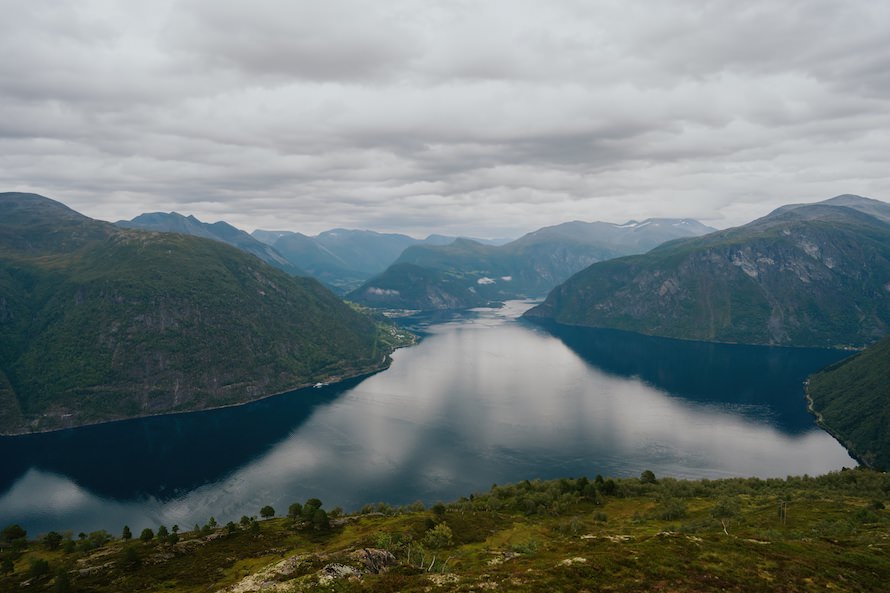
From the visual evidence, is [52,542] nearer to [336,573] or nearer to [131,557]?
[131,557]

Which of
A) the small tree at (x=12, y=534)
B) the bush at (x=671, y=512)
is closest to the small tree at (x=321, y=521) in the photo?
the bush at (x=671, y=512)

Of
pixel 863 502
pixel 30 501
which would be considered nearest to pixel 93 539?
pixel 30 501

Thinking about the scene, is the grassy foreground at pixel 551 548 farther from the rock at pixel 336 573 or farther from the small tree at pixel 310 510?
the small tree at pixel 310 510


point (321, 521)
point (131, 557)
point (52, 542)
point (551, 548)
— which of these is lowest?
point (52, 542)

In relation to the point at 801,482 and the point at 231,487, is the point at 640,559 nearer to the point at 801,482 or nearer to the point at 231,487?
the point at 801,482

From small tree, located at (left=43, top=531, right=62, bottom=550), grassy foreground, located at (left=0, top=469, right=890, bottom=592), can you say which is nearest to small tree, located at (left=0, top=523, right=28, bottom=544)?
grassy foreground, located at (left=0, top=469, right=890, bottom=592)

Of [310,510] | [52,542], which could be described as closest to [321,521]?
[310,510]

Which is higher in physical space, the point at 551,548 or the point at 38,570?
the point at 551,548

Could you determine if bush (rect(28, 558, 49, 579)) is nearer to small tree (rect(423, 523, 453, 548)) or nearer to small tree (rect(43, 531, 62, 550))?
small tree (rect(43, 531, 62, 550))
